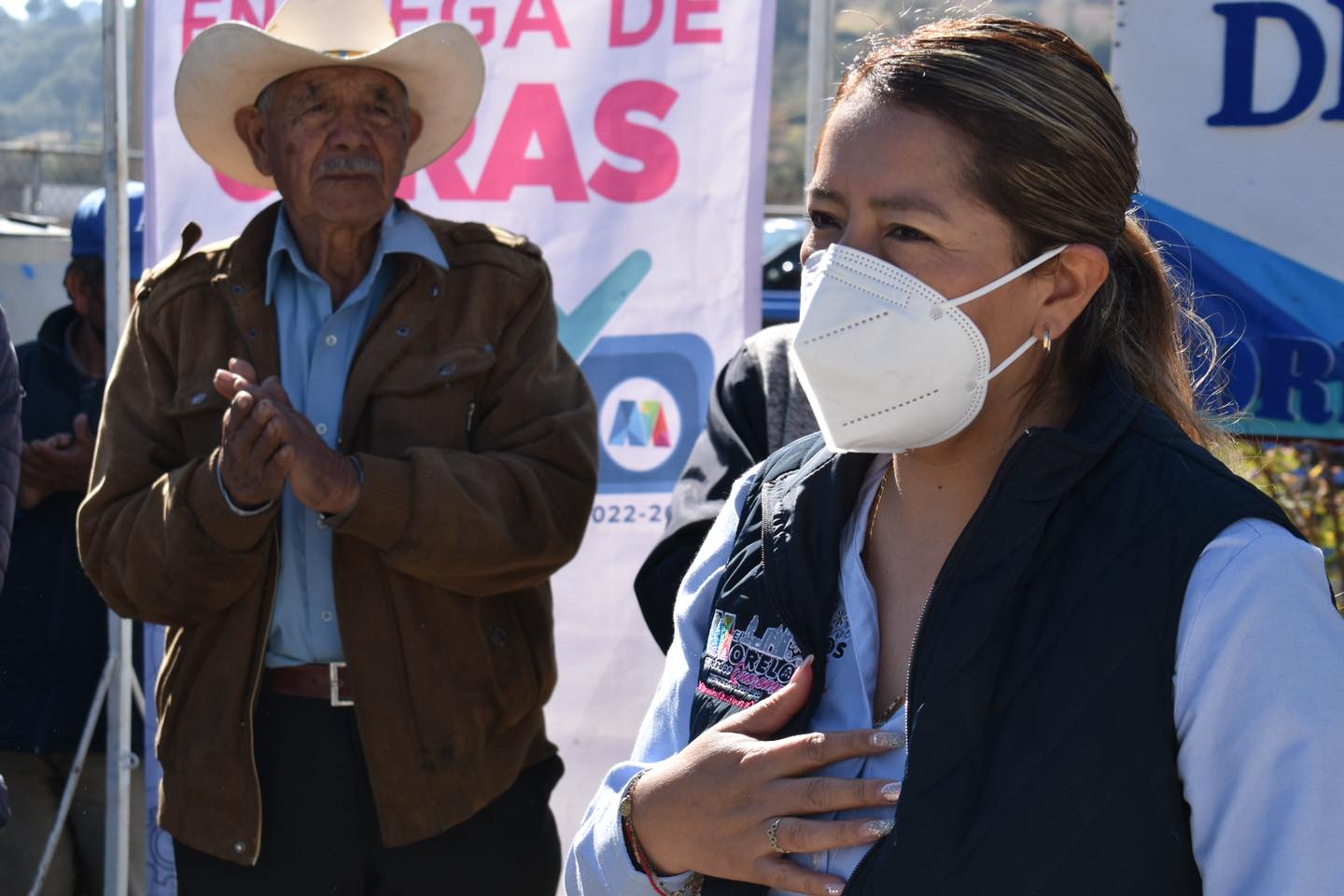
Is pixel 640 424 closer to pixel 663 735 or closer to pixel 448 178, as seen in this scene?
pixel 448 178

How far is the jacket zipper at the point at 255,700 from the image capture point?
2.73m

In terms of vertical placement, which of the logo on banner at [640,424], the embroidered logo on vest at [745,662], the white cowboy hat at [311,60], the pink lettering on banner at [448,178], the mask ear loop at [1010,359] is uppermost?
the white cowboy hat at [311,60]

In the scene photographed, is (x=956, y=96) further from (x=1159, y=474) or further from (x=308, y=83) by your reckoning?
(x=308, y=83)

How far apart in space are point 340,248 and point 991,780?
208cm

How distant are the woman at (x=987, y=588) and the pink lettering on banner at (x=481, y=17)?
215 cm

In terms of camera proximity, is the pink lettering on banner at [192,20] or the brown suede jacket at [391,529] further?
the pink lettering on banner at [192,20]

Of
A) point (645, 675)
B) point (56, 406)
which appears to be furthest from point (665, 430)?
point (56, 406)

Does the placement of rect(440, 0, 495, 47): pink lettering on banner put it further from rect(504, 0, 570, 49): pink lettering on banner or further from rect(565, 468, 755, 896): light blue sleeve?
rect(565, 468, 755, 896): light blue sleeve

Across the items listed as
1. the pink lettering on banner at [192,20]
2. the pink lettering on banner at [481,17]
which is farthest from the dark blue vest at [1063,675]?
the pink lettering on banner at [192,20]

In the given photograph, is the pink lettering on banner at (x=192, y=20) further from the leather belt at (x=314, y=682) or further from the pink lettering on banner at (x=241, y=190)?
the leather belt at (x=314, y=682)

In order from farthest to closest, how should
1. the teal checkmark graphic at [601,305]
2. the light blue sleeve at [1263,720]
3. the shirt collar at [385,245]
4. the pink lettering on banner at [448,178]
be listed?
the pink lettering on banner at [448,178]
the teal checkmark graphic at [601,305]
the shirt collar at [385,245]
the light blue sleeve at [1263,720]

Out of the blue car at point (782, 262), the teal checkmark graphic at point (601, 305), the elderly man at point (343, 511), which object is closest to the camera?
the elderly man at point (343, 511)

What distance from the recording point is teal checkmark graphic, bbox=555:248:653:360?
3.55 m

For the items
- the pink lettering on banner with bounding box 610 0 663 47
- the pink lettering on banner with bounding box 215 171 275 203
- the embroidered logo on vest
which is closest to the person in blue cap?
the pink lettering on banner with bounding box 215 171 275 203
